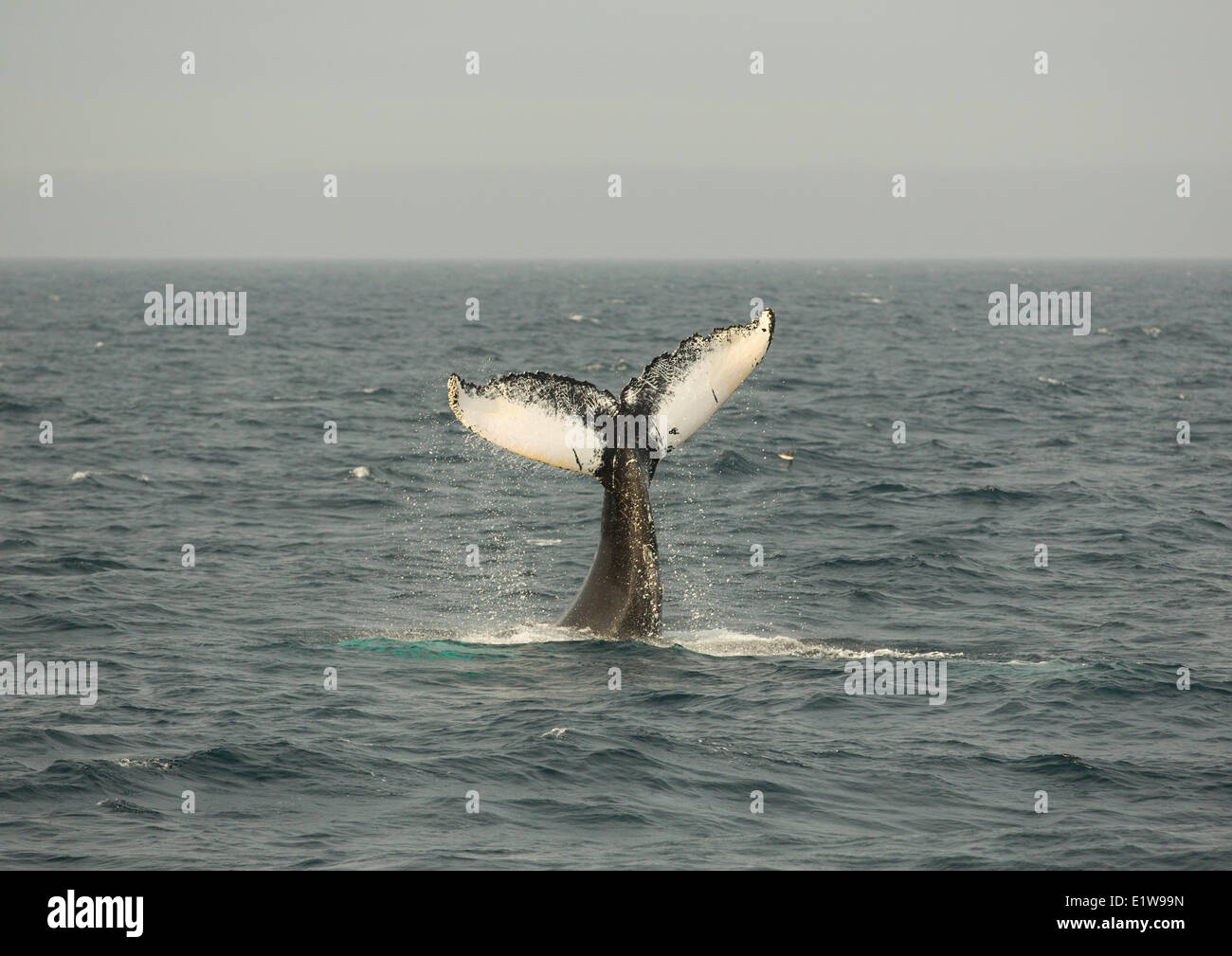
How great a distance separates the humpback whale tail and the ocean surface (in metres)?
0.61

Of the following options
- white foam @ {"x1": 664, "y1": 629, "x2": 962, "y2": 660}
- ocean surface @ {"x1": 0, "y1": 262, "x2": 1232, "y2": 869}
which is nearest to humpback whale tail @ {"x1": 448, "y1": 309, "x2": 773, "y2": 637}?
ocean surface @ {"x1": 0, "y1": 262, "x2": 1232, "y2": 869}

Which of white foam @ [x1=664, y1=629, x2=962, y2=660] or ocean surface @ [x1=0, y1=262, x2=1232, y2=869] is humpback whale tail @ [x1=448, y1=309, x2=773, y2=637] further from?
white foam @ [x1=664, y1=629, x2=962, y2=660]

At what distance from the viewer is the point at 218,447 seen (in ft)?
107

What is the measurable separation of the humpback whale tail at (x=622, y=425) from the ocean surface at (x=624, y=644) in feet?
2.00

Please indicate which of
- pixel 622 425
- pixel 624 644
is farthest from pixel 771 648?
pixel 622 425

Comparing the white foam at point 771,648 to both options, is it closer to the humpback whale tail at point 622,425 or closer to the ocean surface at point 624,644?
the ocean surface at point 624,644

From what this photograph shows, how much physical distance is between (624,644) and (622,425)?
2.35m

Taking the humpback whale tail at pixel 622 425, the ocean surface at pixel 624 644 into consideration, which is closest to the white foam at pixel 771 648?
the ocean surface at pixel 624 644

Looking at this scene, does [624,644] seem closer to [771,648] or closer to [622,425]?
[771,648]

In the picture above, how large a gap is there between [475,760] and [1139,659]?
24.4 ft

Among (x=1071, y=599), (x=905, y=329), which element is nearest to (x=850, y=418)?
(x=1071, y=599)

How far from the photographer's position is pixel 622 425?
13867mm

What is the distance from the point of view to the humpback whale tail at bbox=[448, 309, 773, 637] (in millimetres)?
13039

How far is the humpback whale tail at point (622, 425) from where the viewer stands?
1304 centimetres
